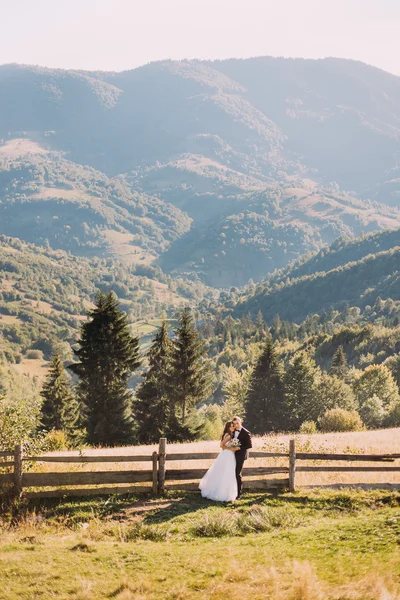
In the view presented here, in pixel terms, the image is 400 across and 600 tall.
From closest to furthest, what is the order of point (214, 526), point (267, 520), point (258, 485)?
point (214, 526)
point (267, 520)
point (258, 485)

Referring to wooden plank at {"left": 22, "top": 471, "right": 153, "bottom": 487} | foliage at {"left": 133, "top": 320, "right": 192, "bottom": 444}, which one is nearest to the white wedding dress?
wooden plank at {"left": 22, "top": 471, "right": 153, "bottom": 487}

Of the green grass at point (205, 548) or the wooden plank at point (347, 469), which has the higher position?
the wooden plank at point (347, 469)

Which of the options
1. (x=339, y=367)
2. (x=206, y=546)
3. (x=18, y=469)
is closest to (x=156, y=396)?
(x=18, y=469)

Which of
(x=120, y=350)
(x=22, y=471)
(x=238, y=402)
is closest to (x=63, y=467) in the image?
(x=22, y=471)

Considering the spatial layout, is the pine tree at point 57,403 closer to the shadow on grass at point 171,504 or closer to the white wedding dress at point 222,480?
the shadow on grass at point 171,504

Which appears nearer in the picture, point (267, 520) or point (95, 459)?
point (267, 520)

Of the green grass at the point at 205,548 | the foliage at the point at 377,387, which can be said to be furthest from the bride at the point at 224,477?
the foliage at the point at 377,387

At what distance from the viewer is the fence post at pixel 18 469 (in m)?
15.8

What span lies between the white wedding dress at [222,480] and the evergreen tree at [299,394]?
192 ft

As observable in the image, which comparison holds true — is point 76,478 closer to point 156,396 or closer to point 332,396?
point 156,396

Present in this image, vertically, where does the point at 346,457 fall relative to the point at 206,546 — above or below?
above

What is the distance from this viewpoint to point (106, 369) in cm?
4362

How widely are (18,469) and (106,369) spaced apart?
27899 mm

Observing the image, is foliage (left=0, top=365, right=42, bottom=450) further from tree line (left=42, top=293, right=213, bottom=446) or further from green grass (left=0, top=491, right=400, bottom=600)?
tree line (left=42, top=293, right=213, bottom=446)
